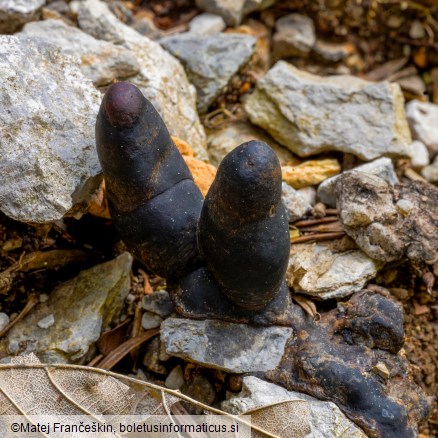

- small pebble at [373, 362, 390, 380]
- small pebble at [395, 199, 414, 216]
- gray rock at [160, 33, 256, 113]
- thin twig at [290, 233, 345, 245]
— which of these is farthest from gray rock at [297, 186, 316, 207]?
small pebble at [373, 362, 390, 380]

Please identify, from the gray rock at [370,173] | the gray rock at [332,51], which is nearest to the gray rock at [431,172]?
the gray rock at [370,173]

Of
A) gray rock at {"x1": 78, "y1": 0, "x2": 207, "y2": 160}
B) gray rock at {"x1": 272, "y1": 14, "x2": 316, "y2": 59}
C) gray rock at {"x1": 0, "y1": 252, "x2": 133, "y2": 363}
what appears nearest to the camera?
gray rock at {"x1": 0, "y1": 252, "x2": 133, "y2": 363}

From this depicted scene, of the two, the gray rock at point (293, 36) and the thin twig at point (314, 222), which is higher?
the gray rock at point (293, 36)

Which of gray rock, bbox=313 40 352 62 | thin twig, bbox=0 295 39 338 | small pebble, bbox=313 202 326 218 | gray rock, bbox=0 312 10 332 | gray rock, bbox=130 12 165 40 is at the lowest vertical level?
small pebble, bbox=313 202 326 218

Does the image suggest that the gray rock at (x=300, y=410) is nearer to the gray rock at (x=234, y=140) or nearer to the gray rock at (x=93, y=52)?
the gray rock at (x=234, y=140)

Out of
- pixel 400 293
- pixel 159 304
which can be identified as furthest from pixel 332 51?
pixel 159 304

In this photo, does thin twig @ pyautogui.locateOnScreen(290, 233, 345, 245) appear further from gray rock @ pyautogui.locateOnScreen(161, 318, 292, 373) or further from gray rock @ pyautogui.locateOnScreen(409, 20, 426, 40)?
gray rock @ pyautogui.locateOnScreen(409, 20, 426, 40)
